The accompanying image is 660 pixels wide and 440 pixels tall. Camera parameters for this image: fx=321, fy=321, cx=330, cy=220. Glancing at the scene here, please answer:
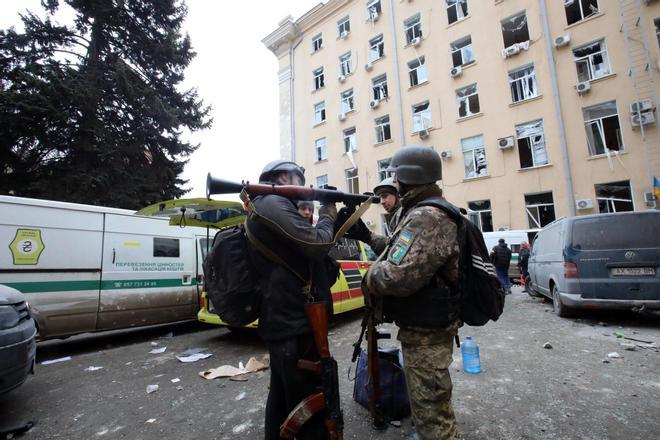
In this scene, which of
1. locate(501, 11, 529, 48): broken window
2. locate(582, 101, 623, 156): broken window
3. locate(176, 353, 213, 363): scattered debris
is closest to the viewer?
locate(176, 353, 213, 363): scattered debris

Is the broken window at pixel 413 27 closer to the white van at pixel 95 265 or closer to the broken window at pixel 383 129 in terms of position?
the broken window at pixel 383 129

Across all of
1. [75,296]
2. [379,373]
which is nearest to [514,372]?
[379,373]

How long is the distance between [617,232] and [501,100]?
1054 centimetres

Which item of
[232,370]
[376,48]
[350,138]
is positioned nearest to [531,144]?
[350,138]

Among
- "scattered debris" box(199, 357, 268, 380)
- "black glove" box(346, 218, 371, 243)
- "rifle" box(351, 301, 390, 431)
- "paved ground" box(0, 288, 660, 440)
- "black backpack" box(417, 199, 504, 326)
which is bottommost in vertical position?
"paved ground" box(0, 288, 660, 440)

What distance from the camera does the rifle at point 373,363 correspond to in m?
2.14

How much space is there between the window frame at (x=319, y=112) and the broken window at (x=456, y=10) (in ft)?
26.5

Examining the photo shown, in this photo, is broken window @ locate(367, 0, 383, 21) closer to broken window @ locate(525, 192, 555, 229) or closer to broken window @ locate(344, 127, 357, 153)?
broken window @ locate(344, 127, 357, 153)

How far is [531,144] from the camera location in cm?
1289

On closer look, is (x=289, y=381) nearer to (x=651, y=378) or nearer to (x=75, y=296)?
(x=651, y=378)

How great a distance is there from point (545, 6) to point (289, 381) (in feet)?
55.9

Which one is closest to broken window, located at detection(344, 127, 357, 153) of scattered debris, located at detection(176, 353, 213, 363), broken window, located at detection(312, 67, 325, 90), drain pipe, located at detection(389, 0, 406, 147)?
drain pipe, located at detection(389, 0, 406, 147)

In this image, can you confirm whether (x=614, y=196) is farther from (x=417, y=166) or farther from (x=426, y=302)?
(x=426, y=302)

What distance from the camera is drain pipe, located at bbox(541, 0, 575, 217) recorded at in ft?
38.5
